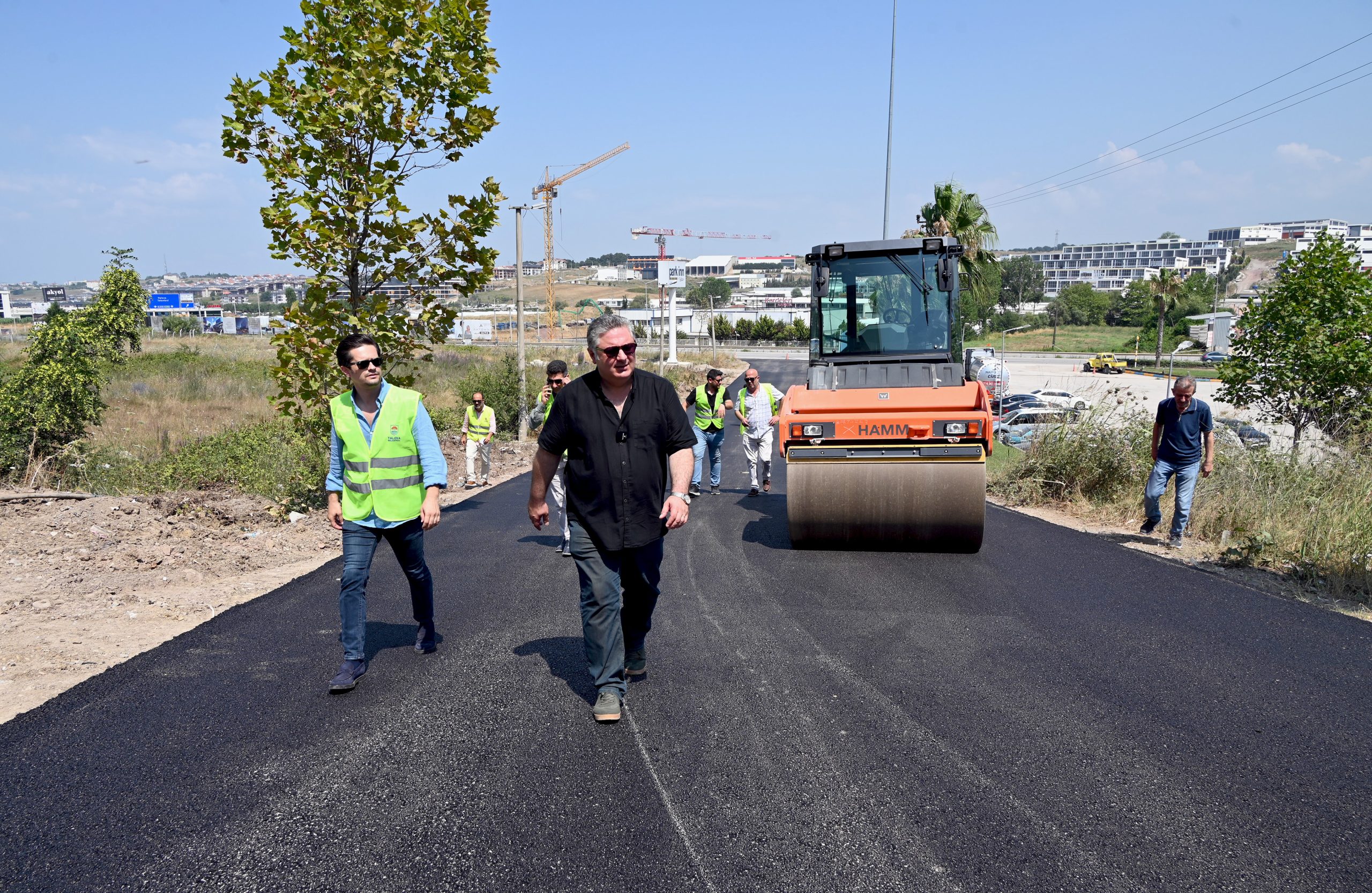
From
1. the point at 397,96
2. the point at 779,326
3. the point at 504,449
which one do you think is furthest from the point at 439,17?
the point at 779,326

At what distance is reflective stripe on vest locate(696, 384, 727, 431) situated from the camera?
42.3 feet

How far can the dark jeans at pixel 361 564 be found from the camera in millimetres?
4926

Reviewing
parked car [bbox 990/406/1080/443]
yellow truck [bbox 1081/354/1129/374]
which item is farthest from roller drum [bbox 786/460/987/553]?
yellow truck [bbox 1081/354/1129/374]

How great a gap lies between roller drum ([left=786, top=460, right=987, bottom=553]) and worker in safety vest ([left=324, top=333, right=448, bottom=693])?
4.22 m

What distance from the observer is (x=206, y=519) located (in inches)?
391

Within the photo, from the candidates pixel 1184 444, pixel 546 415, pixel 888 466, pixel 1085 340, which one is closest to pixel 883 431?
pixel 888 466

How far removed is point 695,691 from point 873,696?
90cm

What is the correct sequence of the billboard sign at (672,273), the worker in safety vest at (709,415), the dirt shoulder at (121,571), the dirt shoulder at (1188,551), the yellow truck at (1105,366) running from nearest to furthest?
the dirt shoulder at (121,571) → the dirt shoulder at (1188,551) → the worker in safety vest at (709,415) → the yellow truck at (1105,366) → the billboard sign at (672,273)

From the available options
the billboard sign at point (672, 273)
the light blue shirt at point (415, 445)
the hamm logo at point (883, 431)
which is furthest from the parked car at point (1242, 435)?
the billboard sign at point (672, 273)

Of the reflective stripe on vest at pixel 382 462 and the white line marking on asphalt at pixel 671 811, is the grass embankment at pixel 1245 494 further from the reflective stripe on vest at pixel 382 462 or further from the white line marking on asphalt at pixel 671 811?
the reflective stripe on vest at pixel 382 462

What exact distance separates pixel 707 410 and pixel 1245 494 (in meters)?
6.32

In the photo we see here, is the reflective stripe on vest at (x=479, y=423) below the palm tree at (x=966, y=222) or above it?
below

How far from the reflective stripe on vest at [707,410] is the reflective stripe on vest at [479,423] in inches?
146

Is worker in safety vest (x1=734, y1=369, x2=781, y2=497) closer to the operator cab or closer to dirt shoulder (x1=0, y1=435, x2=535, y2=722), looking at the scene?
the operator cab
